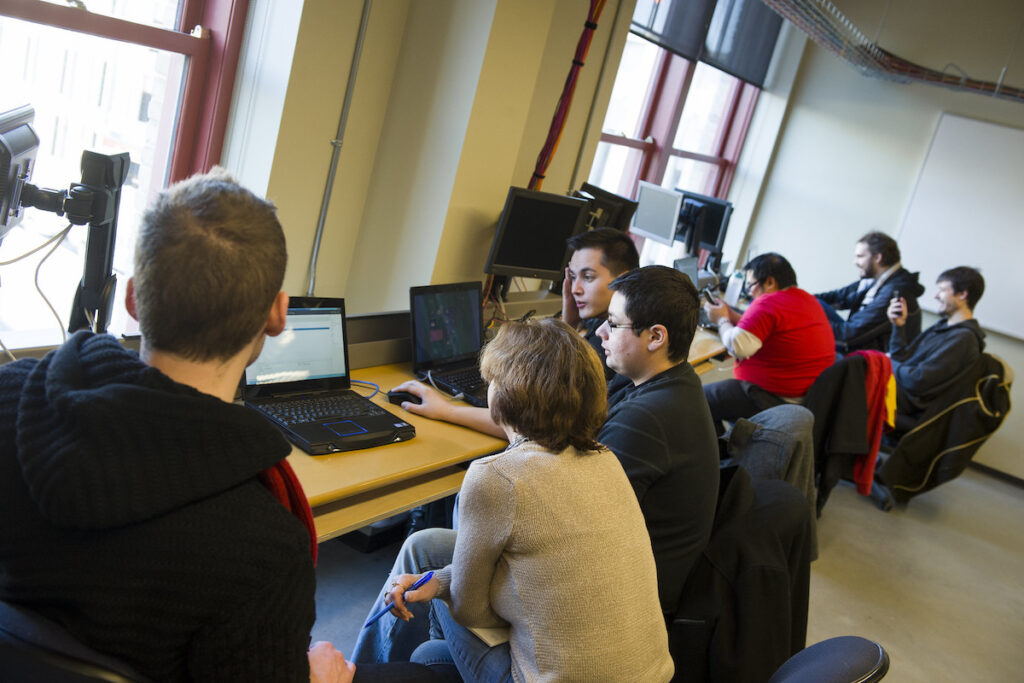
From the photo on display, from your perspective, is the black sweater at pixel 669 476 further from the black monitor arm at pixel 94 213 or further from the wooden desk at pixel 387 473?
the black monitor arm at pixel 94 213

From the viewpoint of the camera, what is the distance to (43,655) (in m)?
0.77

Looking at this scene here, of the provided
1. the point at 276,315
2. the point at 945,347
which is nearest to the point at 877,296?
the point at 945,347

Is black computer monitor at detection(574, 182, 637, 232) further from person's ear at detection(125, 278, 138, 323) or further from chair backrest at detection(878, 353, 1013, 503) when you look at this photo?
person's ear at detection(125, 278, 138, 323)

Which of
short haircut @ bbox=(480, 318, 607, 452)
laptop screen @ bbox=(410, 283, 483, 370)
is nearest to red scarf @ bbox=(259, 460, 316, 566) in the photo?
short haircut @ bbox=(480, 318, 607, 452)

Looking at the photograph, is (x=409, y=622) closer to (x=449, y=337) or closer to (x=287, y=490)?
(x=287, y=490)

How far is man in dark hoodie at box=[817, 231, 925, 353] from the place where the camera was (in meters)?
4.73

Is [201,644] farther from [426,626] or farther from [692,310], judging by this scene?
[692,310]

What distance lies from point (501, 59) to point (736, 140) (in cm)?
396

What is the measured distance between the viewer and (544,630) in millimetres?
1362

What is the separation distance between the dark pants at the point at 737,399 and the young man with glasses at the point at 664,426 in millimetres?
1887

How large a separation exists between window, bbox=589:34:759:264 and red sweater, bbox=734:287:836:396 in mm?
1433

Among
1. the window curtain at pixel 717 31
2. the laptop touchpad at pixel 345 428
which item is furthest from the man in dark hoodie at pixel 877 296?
the laptop touchpad at pixel 345 428

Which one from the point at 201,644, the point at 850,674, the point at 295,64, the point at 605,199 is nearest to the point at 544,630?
the point at 850,674

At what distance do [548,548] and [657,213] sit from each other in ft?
11.5
